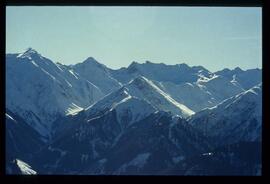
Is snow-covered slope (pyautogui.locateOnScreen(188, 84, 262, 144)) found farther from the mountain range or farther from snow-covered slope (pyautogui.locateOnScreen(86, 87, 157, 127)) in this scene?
snow-covered slope (pyautogui.locateOnScreen(86, 87, 157, 127))

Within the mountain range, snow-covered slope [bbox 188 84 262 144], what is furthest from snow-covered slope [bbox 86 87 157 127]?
snow-covered slope [bbox 188 84 262 144]

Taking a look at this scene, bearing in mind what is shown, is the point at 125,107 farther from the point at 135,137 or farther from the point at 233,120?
the point at 233,120

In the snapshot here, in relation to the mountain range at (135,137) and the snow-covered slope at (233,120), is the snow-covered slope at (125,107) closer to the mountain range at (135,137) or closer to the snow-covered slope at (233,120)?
the mountain range at (135,137)

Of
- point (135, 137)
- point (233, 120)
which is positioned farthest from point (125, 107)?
point (233, 120)

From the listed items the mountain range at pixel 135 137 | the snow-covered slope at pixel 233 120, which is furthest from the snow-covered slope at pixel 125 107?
the snow-covered slope at pixel 233 120

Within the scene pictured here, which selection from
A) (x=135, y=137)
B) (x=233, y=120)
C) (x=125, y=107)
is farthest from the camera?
(x=135, y=137)

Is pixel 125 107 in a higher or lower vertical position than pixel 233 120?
higher

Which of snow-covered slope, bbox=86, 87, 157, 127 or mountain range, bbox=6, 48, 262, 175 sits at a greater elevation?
snow-covered slope, bbox=86, 87, 157, 127
